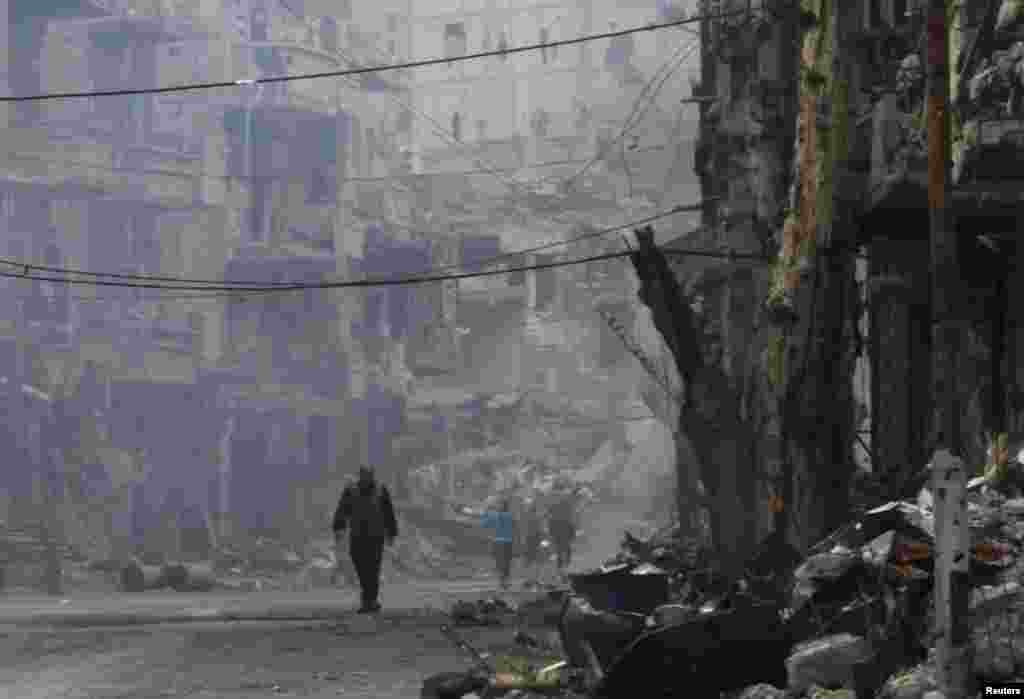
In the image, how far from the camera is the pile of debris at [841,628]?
34.5 feet

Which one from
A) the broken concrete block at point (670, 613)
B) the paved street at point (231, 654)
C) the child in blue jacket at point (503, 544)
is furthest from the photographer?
the child in blue jacket at point (503, 544)

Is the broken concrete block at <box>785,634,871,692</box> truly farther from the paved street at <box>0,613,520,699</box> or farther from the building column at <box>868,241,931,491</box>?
the building column at <box>868,241,931,491</box>

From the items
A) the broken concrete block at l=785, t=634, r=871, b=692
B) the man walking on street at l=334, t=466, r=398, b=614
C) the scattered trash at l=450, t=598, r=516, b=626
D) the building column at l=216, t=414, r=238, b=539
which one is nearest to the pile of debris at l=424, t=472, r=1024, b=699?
the broken concrete block at l=785, t=634, r=871, b=692

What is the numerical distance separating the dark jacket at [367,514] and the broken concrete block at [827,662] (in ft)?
45.4

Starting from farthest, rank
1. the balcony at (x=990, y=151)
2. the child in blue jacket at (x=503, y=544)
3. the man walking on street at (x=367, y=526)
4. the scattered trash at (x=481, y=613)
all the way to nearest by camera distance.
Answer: the child in blue jacket at (x=503, y=544) < the man walking on street at (x=367, y=526) < the scattered trash at (x=481, y=613) < the balcony at (x=990, y=151)

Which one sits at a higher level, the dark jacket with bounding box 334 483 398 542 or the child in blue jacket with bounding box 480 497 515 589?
the dark jacket with bounding box 334 483 398 542

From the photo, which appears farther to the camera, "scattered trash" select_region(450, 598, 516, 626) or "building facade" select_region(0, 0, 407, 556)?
"building facade" select_region(0, 0, 407, 556)

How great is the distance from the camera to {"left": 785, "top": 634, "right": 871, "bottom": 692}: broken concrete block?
10867 mm

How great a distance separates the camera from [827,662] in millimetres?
10922

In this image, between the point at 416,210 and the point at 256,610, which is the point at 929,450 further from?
the point at 416,210

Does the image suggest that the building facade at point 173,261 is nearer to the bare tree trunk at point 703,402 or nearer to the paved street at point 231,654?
the paved street at point 231,654

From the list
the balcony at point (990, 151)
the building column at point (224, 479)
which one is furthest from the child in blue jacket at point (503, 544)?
the building column at point (224, 479)

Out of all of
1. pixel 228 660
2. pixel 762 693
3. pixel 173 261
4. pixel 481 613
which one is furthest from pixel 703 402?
pixel 173 261

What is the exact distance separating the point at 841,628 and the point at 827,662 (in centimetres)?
73
